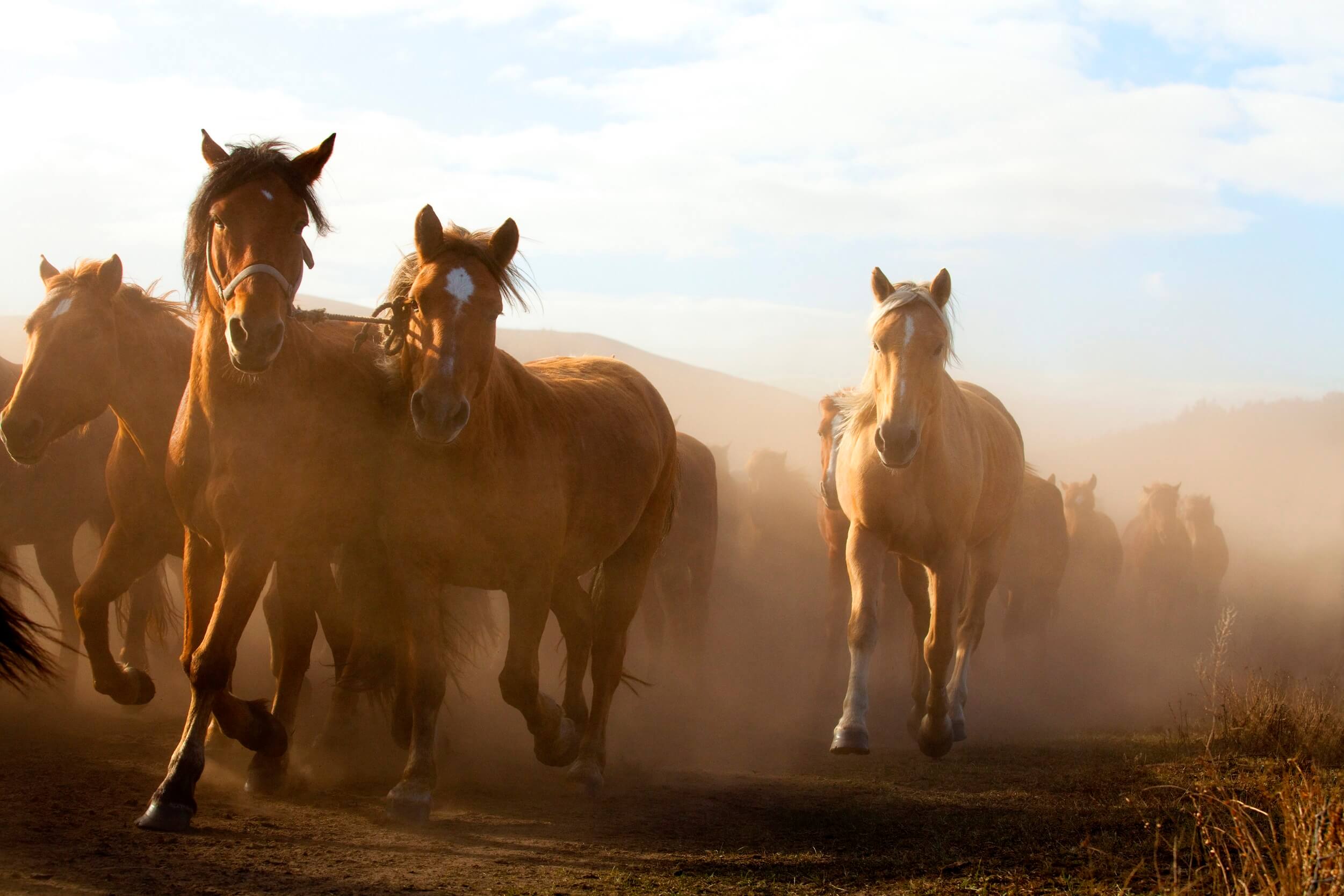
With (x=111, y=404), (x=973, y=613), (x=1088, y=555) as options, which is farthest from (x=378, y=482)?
(x=1088, y=555)

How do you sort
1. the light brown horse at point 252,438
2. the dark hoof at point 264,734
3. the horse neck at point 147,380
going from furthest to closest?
the horse neck at point 147,380 < the dark hoof at point 264,734 < the light brown horse at point 252,438

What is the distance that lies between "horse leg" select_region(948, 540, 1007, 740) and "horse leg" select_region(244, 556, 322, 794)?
190 inches

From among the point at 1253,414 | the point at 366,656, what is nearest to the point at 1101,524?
the point at 366,656

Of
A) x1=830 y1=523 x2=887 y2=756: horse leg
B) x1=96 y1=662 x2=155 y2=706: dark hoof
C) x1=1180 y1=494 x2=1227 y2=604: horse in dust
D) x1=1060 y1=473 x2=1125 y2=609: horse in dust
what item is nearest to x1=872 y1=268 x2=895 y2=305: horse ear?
x1=830 y1=523 x2=887 y2=756: horse leg

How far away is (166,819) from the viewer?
14.5 feet

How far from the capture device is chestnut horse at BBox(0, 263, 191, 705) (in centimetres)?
598

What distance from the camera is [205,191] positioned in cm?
490

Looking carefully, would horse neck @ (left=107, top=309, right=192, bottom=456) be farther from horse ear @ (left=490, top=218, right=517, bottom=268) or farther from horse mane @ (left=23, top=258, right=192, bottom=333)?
horse ear @ (left=490, top=218, right=517, bottom=268)

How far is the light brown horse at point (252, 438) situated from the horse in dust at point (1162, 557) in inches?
573

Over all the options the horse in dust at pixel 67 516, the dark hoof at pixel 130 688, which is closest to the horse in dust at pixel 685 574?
the horse in dust at pixel 67 516

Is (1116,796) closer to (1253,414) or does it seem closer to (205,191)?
(205,191)

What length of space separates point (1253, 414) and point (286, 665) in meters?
51.7

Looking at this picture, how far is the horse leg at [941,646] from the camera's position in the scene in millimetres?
7051

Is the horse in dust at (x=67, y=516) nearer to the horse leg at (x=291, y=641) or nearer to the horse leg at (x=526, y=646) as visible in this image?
the horse leg at (x=291, y=641)
